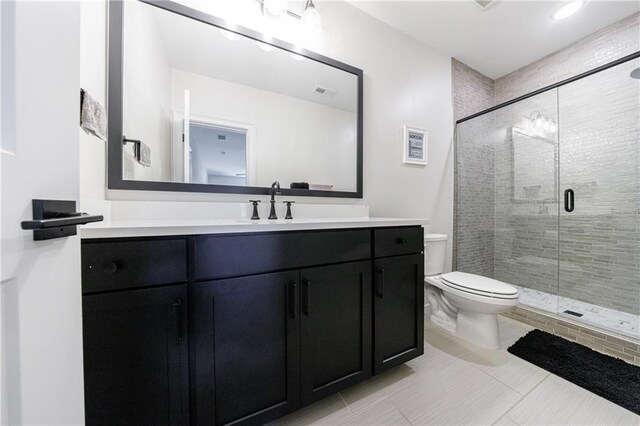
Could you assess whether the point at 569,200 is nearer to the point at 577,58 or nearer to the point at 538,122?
the point at 538,122

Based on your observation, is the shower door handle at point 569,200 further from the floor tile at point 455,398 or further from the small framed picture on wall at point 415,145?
the floor tile at point 455,398

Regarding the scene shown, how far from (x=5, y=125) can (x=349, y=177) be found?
160 cm

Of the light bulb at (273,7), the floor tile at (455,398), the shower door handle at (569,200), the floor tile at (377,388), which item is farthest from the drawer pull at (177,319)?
the shower door handle at (569,200)

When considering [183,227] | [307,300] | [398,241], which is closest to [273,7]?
[183,227]

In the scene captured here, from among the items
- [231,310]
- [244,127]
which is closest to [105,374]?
[231,310]

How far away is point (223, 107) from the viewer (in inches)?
54.1

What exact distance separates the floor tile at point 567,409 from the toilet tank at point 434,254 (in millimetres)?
871

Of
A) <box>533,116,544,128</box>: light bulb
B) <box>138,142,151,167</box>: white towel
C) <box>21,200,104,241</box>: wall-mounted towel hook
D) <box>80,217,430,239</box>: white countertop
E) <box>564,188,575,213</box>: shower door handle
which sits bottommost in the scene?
<box>80,217,430,239</box>: white countertop

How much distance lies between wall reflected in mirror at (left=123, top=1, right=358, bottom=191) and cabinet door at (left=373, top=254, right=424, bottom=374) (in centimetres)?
72

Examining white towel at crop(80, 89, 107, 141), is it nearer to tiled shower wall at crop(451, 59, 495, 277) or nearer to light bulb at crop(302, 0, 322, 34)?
light bulb at crop(302, 0, 322, 34)

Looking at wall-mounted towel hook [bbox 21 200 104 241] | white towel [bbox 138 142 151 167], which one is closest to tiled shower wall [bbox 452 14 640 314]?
white towel [bbox 138 142 151 167]

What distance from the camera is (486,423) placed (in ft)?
3.50

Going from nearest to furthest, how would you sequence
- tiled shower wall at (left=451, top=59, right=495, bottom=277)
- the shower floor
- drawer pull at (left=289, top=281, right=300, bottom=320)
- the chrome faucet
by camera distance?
1. drawer pull at (left=289, top=281, right=300, bottom=320)
2. the chrome faucet
3. the shower floor
4. tiled shower wall at (left=451, top=59, right=495, bottom=277)

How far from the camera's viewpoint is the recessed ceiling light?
5.77 ft
